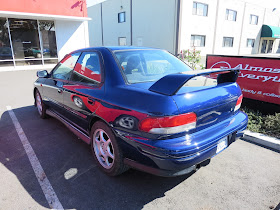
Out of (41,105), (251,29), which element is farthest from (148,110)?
(251,29)

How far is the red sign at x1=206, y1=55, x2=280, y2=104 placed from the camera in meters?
4.48

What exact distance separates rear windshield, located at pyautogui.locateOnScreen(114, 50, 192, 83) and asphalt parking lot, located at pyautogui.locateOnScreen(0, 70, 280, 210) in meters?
1.29

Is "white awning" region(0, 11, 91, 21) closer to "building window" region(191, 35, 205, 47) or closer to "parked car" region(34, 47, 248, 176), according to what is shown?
"parked car" region(34, 47, 248, 176)

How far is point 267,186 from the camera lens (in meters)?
2.56

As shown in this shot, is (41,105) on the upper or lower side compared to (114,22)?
lower

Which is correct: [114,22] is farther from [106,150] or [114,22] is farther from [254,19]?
[106,150]

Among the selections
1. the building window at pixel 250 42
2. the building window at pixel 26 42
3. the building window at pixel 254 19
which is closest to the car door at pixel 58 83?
the building window at pixel 26 42

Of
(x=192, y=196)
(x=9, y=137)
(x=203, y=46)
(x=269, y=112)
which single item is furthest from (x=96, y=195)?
(x=203, y=46)

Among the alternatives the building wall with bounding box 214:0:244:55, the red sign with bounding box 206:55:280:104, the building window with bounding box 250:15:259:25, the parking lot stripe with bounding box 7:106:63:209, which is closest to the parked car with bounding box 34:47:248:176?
the parking lot stripe with bounding box 7:106:63:209

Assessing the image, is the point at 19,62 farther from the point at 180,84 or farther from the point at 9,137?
the point at 180,84

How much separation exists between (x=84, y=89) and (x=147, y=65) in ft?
3.08

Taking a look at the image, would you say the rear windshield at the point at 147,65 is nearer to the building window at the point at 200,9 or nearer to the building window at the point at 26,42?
the building window at the point at 26,42

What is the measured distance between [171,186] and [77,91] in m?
1.82

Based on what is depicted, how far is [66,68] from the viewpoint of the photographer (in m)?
3.66
